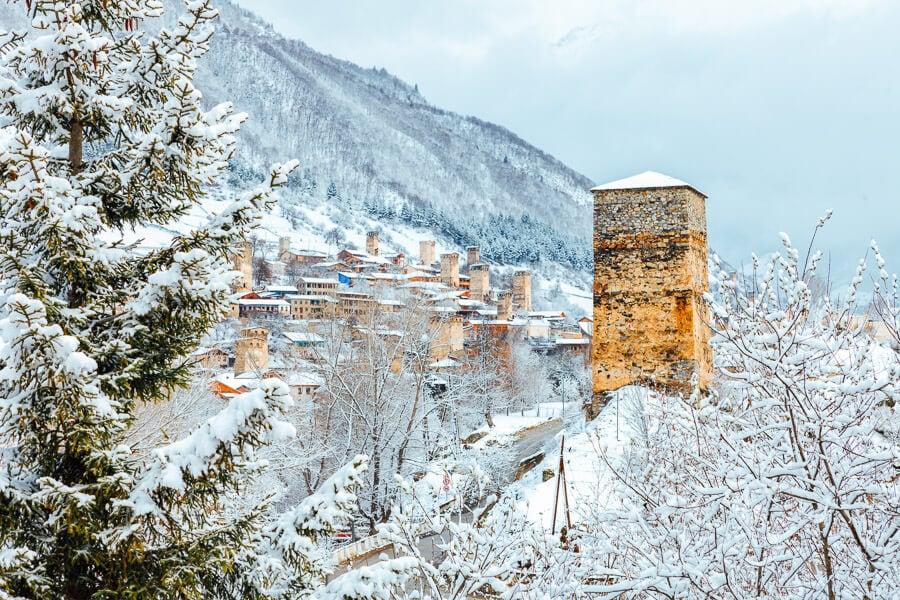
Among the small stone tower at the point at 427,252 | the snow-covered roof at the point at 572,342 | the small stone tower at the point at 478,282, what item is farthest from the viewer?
the small stone tower at the point at 427,252

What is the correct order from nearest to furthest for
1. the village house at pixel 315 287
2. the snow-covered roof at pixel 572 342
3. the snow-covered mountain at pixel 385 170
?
1. the snow-covered roof at pixel 572 342
2. the village house at pixel 315 287
3. the snow-covered mountain at pixel 385 170

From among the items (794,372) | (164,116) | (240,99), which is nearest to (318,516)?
(164,116)

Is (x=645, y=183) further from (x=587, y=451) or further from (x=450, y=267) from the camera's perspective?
(x=450, y=267)

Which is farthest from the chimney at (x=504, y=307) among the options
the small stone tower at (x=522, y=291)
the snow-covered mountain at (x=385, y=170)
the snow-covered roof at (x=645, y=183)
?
the snow-covered mountain at (x=385, y=170)

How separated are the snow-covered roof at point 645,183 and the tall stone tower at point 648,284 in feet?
0.06

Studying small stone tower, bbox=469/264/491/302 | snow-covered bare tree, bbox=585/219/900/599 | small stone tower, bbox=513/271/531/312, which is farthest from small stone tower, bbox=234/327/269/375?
small stone tower, bbox=513/271/531/312

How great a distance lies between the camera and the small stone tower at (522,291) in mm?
80750

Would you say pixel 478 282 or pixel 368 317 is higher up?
pixel 478 282

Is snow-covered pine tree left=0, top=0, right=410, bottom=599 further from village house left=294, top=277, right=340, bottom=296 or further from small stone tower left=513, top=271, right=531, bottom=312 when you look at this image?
small stone tower left=513, top=271, right=531, bottom=312

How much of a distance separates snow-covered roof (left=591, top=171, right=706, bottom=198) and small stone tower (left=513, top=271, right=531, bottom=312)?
6559 cm

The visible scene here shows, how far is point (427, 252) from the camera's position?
317ft

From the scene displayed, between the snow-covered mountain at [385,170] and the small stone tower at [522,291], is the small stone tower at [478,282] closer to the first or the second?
the small stone tower at [522,291]

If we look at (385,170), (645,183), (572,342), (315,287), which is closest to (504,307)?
(572,342)

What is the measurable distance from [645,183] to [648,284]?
1.98m
